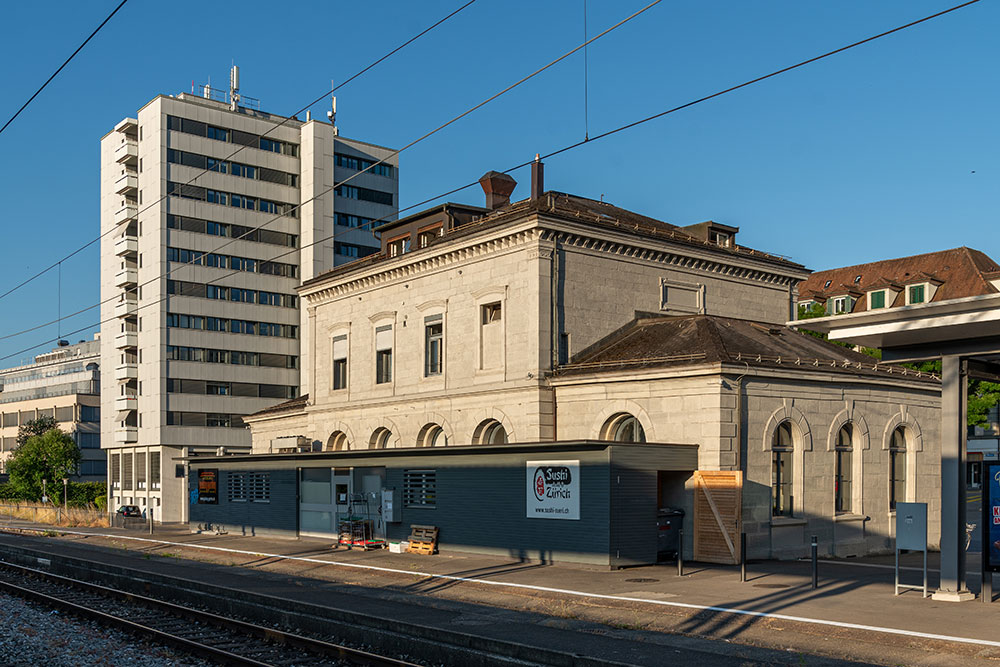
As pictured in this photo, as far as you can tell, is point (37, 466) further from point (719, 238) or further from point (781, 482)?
point (781, 482)

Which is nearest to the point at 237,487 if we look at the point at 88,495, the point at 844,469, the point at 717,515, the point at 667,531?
the point at 667,531

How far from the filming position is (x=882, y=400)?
3058 cm

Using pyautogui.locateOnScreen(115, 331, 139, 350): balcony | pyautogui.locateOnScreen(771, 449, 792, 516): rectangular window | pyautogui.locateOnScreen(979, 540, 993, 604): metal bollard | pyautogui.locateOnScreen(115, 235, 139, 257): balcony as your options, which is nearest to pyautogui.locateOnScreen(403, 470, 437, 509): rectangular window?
pyautogui.locateOnScreen(771, 449, 792, 516): rectangular window

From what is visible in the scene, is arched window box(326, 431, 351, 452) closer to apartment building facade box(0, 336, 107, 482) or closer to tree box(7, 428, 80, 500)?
tree box(7, 428, 80, 500)

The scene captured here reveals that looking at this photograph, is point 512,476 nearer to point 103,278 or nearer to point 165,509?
point 165,509

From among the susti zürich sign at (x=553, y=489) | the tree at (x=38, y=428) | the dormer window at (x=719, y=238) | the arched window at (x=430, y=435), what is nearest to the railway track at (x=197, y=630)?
the susti zürich sign at (x=553, y=489)

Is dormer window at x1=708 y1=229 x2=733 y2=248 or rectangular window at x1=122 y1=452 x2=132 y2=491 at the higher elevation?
dormer window at x1=708 y1=229 x2=733 y2=248

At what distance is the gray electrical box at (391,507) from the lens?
102ft

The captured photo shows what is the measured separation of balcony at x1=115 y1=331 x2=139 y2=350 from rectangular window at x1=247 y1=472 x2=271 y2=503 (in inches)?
1639

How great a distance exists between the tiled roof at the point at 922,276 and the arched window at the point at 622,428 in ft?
112

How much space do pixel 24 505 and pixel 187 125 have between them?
3086 centimetres

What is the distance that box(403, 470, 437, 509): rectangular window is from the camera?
30.1 meters

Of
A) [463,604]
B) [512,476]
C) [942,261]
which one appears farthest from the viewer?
[942,261]

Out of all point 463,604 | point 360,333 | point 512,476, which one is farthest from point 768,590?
point 360,333
